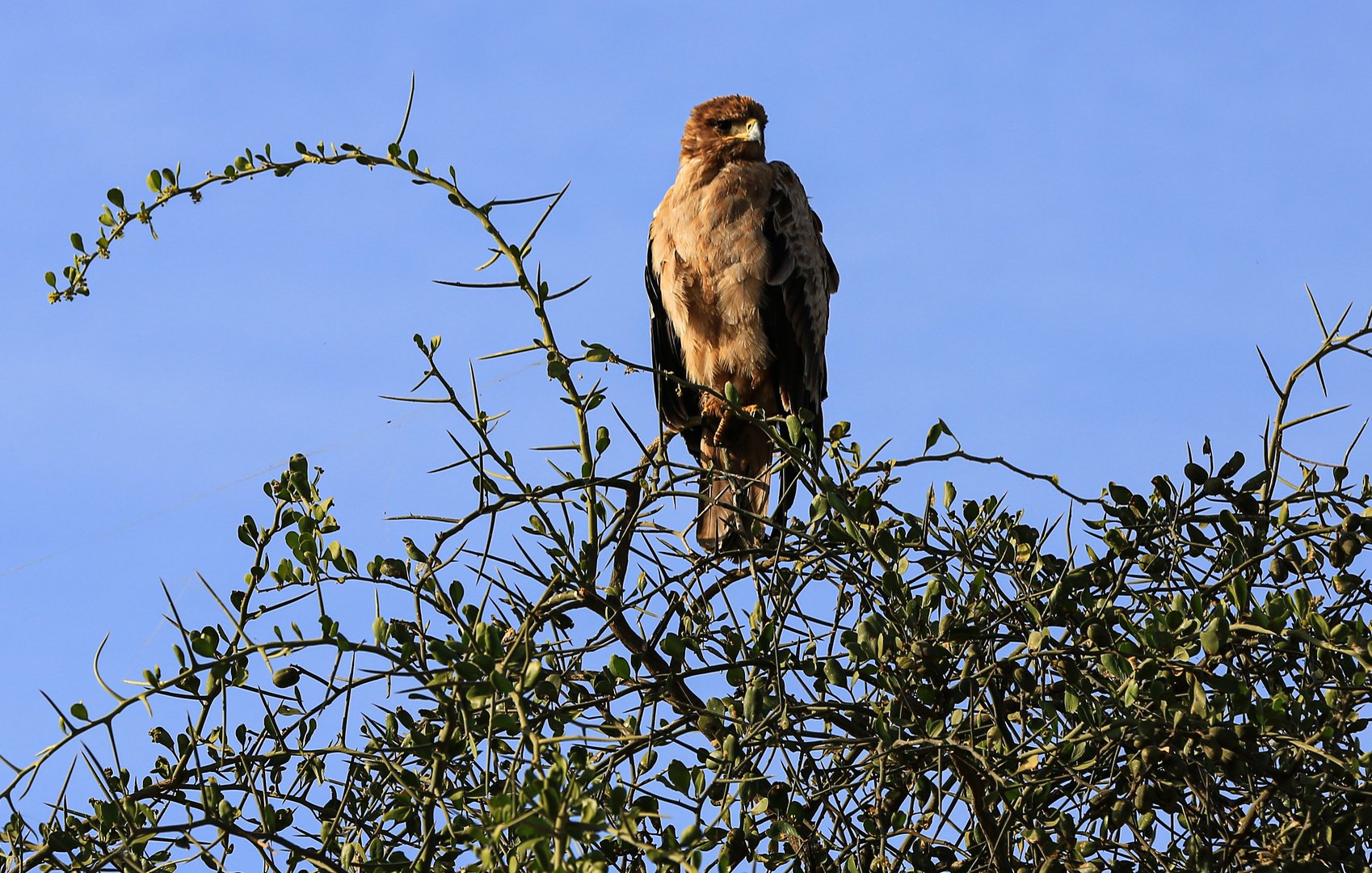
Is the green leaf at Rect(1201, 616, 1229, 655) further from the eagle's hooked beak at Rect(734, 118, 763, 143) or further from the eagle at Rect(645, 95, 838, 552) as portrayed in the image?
the eagle's hooked beak at Rect(734, 118, 763, 143)

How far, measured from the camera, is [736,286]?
3766mm

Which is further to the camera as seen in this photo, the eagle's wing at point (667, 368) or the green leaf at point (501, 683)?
the eagle's wing at point (667, 368)

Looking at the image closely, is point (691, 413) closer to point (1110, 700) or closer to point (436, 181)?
point (436, 181)

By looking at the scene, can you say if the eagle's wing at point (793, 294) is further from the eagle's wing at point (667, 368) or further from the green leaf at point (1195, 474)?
the green leaf at point (1195, 474)

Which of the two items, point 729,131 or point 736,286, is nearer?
point 736,286

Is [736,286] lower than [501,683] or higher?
higher

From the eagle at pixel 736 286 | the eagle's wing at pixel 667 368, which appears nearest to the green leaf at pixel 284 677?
the eagle at pixel 736 286

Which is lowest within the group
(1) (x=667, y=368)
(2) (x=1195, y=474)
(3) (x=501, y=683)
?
(3) (x=501, y=683)

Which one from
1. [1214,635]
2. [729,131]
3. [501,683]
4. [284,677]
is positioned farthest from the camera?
[729,131]

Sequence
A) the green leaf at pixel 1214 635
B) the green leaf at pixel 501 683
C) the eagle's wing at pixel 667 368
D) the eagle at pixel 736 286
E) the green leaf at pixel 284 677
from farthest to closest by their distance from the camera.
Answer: the eagle's wing at pixel 667 368
the eagle at pixel 736 286
the green leaf at pixel 284 677
the green leaf at pixel 1214 635
the green leaf at pixel 501 683

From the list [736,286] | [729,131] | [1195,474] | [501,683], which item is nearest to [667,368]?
[736,286]

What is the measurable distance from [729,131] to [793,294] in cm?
58

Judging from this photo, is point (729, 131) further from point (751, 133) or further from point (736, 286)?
point (736, 286)

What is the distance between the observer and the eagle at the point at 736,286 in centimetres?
376
